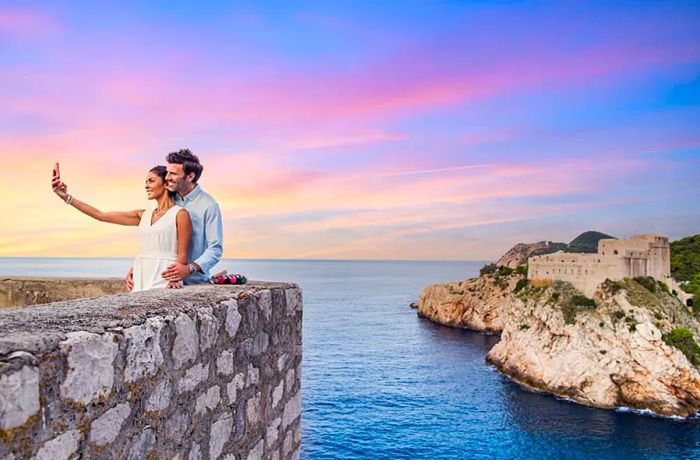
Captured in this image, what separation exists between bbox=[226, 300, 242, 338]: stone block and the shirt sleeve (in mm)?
904

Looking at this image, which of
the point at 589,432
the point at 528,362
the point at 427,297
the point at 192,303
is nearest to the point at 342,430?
the point at 589,432

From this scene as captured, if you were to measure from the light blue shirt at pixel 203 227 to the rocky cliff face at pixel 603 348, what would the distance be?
40447mm

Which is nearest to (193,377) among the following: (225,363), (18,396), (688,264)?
(225,363)

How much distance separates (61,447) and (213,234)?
2545mm

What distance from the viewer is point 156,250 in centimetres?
403

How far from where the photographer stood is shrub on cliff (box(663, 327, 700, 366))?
38156mm

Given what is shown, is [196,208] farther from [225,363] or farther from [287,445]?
[287,445]

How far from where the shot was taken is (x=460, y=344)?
201 feet

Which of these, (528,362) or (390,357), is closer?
(528,362)

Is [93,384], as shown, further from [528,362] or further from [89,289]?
[528,362]

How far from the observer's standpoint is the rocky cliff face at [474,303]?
7050 centimetres

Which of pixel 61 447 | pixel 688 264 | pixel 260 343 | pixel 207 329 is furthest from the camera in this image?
pixel 688 264

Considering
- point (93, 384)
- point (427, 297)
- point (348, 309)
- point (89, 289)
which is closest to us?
point (93, 384)

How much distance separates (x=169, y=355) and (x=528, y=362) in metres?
45.8
